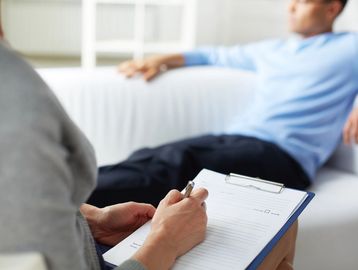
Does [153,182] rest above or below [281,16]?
below

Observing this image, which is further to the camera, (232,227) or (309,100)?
(309,100)

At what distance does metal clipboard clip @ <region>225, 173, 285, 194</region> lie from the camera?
1042mm

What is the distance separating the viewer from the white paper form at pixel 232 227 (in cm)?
83

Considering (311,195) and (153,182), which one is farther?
(153,182)

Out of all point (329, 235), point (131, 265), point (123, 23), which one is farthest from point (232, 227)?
point (123, 23)

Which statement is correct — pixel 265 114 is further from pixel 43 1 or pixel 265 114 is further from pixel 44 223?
pixel 43 1

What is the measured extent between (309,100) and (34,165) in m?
1.51

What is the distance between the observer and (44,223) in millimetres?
512

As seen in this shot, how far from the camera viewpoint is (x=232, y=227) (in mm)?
927

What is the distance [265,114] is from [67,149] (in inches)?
56.9

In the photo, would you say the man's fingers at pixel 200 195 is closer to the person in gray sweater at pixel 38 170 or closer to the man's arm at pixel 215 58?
the person in gray sweater at pixel 38 170

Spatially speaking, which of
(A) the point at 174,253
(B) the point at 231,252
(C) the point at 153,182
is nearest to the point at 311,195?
(B) the point at 231,252

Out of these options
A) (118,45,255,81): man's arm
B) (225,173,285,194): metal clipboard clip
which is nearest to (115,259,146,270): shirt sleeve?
(225,173,285,194): metal clipboard clip

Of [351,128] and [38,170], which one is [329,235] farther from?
[38,170]
